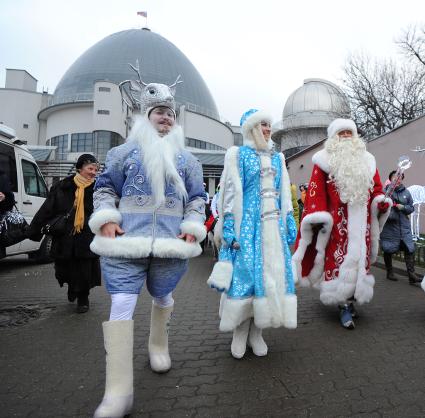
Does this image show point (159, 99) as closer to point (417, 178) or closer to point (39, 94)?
point (417, 178)

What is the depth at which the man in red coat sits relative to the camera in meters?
3.88

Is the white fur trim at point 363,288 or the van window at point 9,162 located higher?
the van window at point 9,162

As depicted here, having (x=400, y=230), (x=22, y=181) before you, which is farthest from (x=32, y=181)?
(x=400, y=230)

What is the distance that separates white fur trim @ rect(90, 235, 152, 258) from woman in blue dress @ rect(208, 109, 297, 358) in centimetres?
82

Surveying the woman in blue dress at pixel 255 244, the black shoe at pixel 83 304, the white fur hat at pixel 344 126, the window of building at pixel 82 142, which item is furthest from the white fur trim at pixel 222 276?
the window of building at pixel 82 142

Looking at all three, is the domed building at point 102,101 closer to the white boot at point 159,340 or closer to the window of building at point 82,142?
the window of building at point 82,142

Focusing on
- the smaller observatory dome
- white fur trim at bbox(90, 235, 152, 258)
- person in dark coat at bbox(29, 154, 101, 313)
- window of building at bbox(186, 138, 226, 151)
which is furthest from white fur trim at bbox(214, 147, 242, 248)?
window of building at bbox(186, 138, 226, 151)

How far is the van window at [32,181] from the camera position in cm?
762

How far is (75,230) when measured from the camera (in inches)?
178

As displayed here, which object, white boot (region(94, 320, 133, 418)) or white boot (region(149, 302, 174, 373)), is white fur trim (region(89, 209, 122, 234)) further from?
white boot (region(149, 302, 174, 373))

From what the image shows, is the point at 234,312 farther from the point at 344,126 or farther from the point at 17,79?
the point at 17,79

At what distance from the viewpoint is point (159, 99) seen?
2.65 m

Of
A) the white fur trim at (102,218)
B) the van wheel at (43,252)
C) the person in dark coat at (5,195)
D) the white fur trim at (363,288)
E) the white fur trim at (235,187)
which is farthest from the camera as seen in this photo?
the van wheel at (43,252)

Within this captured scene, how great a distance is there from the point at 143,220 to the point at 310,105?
37408 mm
